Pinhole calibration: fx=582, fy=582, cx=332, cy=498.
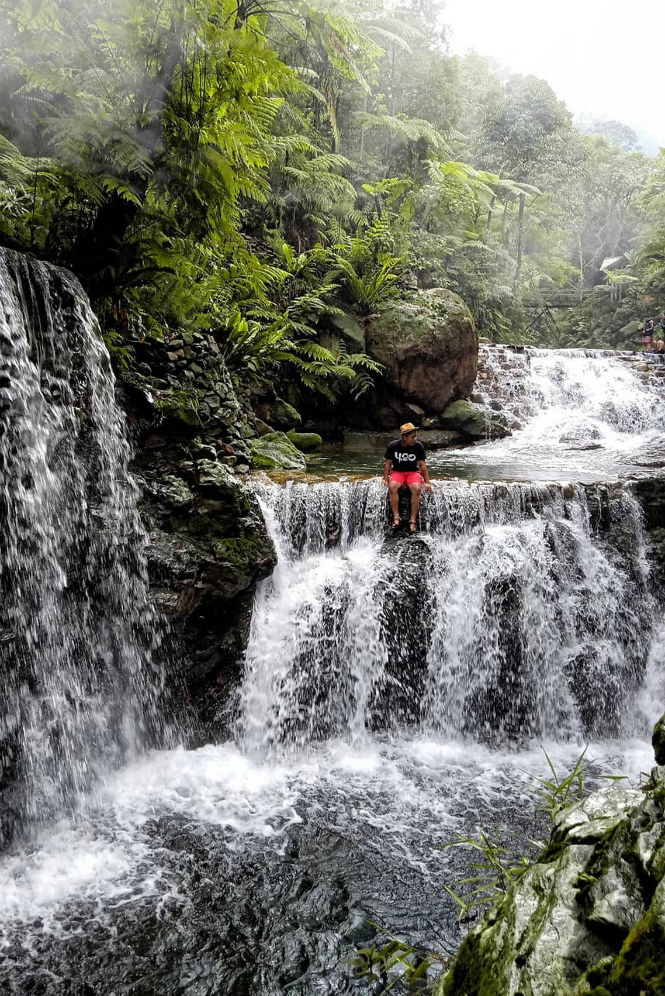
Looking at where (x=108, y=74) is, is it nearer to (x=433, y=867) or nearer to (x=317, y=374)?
(x=433, y=867)

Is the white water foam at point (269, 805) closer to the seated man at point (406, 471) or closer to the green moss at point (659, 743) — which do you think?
the green moss at point (659, 743)

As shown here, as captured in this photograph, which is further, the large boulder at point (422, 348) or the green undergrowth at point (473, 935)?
the large boulder at point (422, 348)

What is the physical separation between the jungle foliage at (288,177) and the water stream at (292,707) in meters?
0.91

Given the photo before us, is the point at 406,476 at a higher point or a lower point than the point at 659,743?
higher

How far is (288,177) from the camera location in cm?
1228

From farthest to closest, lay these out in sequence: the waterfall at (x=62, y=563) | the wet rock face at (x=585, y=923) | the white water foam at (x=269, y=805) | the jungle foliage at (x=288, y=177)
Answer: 1. the waterfall at (x=62, y=563)
2. the jungle foliage at (x=288, y=177)
3. the white water foam at (x=269, y=805)
4. the wet rock face at (x=585, y=923)

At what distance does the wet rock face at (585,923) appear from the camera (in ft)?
4.41

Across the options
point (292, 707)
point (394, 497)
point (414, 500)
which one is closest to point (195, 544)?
point (292, 707)

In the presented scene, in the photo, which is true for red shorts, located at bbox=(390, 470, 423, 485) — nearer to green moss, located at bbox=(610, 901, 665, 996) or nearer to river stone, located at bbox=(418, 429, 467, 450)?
river stone, located at bbox=(418, 429, 467, 450)

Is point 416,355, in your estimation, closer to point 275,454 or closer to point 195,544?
point 275,454

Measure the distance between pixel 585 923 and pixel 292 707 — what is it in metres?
4.74

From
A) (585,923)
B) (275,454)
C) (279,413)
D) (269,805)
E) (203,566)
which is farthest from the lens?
(279,413)

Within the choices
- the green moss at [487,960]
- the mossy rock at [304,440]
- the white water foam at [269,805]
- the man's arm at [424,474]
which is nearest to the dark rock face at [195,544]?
the white water foam at [269,805]

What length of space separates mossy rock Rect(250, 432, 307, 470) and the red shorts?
6.59 ft
